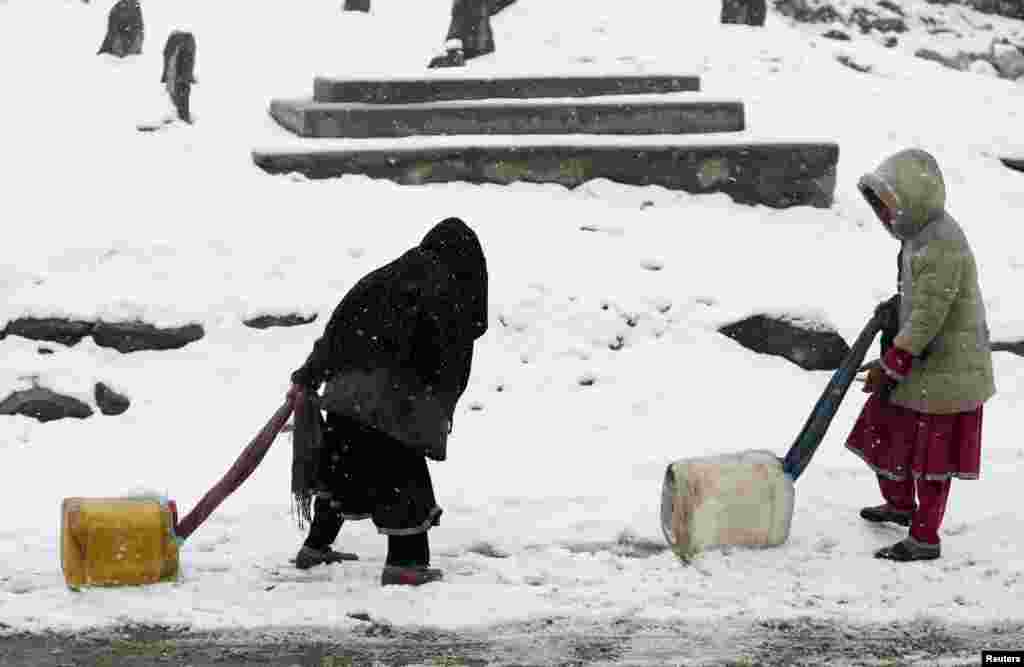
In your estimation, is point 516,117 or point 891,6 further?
point 891,6

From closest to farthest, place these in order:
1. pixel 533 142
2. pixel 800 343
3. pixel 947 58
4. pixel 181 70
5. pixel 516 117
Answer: pixel 800 343, pixel 533 142, pixel 516 117, pixel 181 70, pixel 947 58

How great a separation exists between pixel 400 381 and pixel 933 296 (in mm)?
2073

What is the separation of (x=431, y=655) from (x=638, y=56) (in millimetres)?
8944

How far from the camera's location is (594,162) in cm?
1084

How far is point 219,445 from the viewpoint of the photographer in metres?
7.97

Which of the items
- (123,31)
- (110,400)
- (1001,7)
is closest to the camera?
(110,400)

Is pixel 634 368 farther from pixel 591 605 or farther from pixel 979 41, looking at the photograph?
pixel 979 41

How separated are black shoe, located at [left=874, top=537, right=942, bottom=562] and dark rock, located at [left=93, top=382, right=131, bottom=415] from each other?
3.86 m

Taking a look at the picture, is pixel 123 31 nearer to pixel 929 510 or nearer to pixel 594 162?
pixel 594 162

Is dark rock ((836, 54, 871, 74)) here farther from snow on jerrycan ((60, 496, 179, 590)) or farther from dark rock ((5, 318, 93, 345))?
snow on jerrycan ((60, 496, 179, 590))

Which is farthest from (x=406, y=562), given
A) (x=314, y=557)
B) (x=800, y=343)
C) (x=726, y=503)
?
(x=800, y=343)

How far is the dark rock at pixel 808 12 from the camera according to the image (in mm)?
20047

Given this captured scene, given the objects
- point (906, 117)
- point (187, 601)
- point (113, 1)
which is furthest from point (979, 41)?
point (187, 601)

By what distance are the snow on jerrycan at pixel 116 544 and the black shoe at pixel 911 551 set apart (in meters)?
2.75
